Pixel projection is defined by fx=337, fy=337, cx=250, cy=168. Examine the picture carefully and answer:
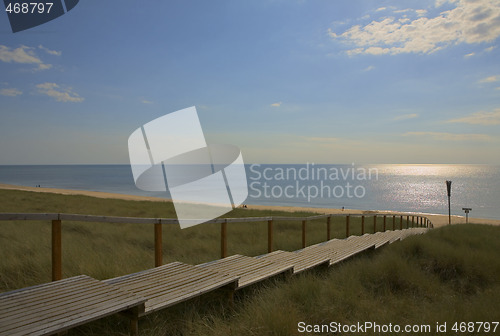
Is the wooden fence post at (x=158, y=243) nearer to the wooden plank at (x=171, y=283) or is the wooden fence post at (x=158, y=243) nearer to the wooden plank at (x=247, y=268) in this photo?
the wooden plank at (x=171, y=283)

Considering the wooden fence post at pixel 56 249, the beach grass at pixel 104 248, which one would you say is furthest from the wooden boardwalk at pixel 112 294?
the beach grass at pixel 104 248

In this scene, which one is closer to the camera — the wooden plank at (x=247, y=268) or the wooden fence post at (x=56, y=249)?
the wooden fence post at (x=56, y=249)

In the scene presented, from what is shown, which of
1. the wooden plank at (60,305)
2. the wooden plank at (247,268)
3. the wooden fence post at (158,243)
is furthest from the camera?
the wooden fence post at (158,243)

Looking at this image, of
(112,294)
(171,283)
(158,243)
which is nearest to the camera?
(112,294)

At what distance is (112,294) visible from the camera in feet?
10.0

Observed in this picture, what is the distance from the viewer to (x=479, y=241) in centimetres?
888

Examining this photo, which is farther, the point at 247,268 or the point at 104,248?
the point at 104,248

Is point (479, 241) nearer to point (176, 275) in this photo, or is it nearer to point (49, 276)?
point (176, 275)

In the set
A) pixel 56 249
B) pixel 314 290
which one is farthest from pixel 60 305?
pixel 314 290

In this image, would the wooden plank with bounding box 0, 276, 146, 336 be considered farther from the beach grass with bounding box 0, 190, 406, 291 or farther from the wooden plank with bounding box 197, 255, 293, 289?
the beach grass with bounding box 0, 190, 406, 291

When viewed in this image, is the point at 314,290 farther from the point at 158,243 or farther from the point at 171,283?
the point at 158,243

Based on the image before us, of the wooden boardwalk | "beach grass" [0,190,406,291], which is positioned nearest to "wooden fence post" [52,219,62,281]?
the wooden boardwalk

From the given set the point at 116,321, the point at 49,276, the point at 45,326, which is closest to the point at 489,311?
the point at 116,321

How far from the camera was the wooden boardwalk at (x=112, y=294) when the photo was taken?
8.14 feet
